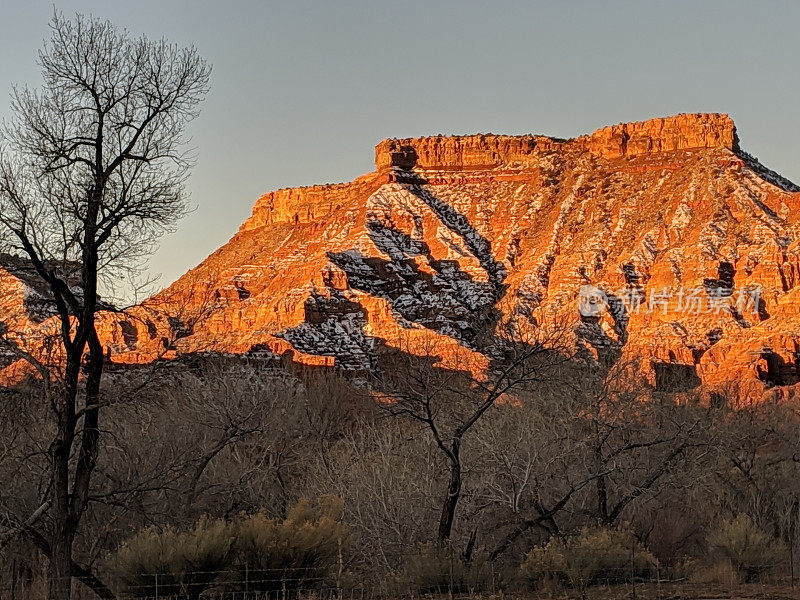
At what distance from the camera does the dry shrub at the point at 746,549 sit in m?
28.3

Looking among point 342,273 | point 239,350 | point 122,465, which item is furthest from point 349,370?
point 122,465

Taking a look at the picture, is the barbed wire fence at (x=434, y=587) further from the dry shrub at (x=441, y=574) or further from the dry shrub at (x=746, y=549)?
the dry shrub at (x=746, y=549)

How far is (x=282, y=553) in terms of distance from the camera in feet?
71.8

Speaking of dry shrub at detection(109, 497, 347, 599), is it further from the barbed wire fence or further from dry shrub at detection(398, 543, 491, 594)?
dry shrub at detection(398, 543, 491, 594)

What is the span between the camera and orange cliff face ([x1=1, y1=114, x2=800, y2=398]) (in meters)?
119

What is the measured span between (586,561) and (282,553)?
6174 mm

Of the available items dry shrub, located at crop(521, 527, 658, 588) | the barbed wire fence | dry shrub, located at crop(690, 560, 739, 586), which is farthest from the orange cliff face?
the barbed wire fence

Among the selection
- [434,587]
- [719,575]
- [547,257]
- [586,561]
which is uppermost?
[547,257]

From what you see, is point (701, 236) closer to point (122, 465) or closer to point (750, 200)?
point (750, 200)

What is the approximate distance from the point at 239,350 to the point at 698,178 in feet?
196

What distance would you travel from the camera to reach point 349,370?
386 ft

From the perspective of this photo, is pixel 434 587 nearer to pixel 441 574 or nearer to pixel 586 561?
pixel 441 574

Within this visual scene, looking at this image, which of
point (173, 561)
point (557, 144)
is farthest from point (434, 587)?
point (557, 144)

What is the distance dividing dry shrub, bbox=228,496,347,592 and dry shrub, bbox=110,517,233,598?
426mm
